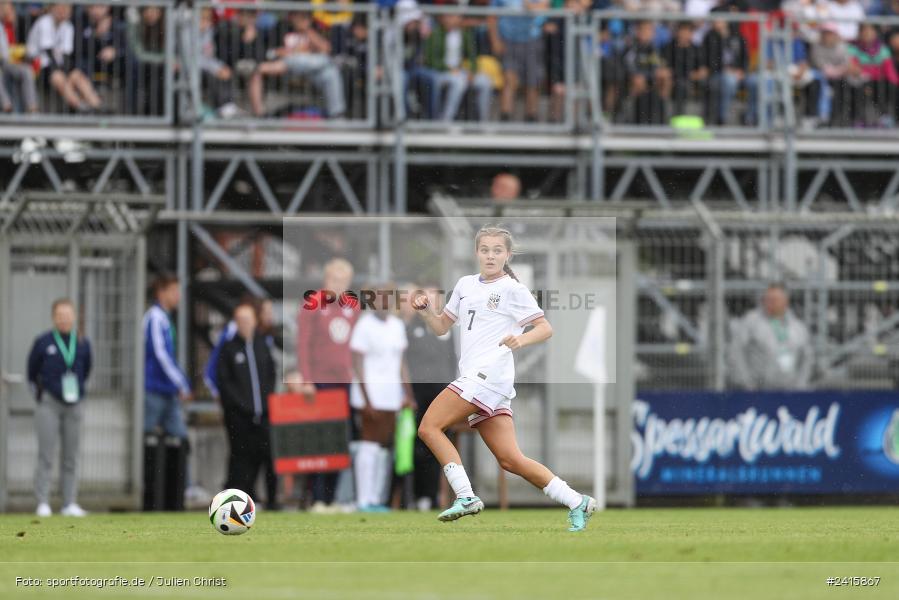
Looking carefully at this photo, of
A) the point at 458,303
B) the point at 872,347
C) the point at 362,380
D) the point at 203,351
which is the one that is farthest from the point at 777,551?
the point at 203,351

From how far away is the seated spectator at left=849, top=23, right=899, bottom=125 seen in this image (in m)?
23.8

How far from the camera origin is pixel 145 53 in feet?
73.4

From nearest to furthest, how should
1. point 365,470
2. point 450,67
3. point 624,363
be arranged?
point 365,470 → point 624,363 → point 450,67

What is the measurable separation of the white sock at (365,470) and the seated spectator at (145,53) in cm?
582

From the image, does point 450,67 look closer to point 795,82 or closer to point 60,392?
point 795,82

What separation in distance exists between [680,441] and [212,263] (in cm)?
611

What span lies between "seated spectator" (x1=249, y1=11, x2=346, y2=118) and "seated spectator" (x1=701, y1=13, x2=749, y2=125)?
4.60 metres

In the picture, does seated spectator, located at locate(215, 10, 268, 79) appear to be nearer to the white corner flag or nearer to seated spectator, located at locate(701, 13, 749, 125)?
seated spectator, located at locate(701, 13, 749, 125)

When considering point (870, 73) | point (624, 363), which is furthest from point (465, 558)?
point (870, 73)

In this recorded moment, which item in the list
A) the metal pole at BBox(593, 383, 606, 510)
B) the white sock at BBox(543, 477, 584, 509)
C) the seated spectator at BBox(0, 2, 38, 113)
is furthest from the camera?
the seated spectator at BBox(0, 2, 38, 113)

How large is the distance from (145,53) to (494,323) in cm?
1091

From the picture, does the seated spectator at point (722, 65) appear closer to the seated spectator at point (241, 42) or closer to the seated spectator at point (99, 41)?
the seated spectator at point (241, 42)

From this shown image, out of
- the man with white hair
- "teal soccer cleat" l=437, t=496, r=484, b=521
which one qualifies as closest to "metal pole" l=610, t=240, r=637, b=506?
the man with white hair

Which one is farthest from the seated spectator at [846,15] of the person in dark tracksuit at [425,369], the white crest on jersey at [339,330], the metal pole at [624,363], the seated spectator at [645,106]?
the white crest on jersey at [339,330]
